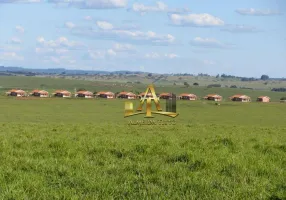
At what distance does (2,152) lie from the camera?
10977mm

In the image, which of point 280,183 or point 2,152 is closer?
point 280,183

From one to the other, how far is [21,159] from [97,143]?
298 cm

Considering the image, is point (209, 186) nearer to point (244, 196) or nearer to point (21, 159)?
point (244, 196)

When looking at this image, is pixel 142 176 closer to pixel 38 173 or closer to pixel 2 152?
pixel 38 173

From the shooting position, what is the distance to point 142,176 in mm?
8445

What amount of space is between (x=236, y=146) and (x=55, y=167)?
5614 millimetres

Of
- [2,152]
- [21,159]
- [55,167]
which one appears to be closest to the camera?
[55,167]

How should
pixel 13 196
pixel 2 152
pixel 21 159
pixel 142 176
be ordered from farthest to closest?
pixel 2 152
pixel 21 159
pixel 142 176
pixel 13 196

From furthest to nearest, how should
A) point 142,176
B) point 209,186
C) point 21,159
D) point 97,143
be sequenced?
point 97,143 → point 21,159 → point 142,176 → point 209,186

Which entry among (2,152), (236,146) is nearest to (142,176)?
(2,152)

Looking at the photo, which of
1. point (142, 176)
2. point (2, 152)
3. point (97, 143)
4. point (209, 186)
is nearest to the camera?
point (209, 186)

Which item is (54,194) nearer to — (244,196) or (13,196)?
(13,196)

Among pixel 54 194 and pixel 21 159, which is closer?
pixel 54 194

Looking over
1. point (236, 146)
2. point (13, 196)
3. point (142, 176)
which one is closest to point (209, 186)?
point (142, 176)
